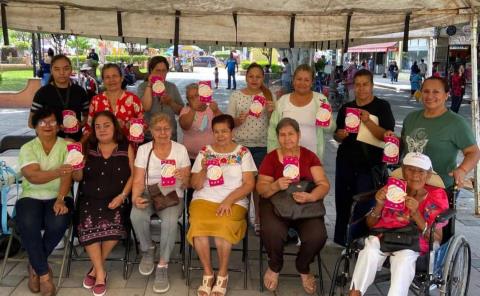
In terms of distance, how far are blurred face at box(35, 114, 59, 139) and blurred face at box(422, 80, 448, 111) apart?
283 cm

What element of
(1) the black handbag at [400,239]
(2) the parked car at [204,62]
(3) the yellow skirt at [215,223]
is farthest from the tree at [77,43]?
(2) the parked car at [204,62]

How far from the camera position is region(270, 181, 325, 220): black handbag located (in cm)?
341

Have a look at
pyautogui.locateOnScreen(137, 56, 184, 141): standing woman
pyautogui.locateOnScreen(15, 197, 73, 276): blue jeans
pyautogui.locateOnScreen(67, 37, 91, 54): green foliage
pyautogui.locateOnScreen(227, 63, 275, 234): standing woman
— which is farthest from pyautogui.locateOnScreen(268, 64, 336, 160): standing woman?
pyautogui.locateOnScreen(67, 37, 91, 54): green foliage

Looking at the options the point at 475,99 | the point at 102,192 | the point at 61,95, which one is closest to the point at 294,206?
the point at 102,192

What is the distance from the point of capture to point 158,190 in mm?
3627

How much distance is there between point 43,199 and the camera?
359cm

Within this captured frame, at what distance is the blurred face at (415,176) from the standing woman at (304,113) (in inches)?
36.2

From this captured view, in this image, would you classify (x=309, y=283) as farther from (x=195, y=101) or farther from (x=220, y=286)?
(x=195, y=101)

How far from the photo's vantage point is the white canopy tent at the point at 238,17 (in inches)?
147

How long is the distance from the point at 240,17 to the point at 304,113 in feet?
3.48

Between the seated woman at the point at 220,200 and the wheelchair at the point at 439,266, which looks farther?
the seated woman at the point at 220,200

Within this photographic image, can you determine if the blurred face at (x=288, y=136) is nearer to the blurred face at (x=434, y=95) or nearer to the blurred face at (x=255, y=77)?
the blurred face at (x=255, y=77)

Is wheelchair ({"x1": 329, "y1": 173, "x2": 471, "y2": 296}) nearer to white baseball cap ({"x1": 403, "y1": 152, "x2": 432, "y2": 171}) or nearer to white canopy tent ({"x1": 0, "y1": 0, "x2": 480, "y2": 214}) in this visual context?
white baseball cap ({"x1": 403, "y1": 152, "x2": 432, "y2": 171})

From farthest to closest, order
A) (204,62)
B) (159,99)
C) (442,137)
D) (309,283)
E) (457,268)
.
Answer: (204,62)
(159,99)
(309,283)
(442,137)
(457,268)
